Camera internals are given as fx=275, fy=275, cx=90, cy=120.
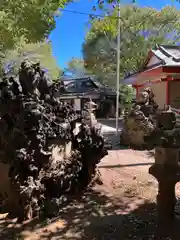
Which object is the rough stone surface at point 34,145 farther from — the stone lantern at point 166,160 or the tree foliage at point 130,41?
the tree foliage at point 130,41

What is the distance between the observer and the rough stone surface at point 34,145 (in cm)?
403

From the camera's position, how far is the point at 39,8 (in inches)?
268

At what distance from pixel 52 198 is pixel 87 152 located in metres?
1.16

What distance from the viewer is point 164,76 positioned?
13086 millimetres

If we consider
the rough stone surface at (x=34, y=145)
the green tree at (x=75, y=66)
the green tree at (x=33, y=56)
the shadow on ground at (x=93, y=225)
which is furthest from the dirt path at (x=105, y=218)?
the green tree at (x=75, y=66)

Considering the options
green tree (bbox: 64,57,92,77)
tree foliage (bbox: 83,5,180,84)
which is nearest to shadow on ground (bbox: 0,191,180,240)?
tree foliage (bbox: 83,5,180,84)

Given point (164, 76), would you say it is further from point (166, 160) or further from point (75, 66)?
point (75, 66)

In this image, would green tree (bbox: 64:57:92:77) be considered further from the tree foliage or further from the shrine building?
the shrine building

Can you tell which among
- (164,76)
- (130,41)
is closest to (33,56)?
(130,41)

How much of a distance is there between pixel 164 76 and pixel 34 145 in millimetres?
10262

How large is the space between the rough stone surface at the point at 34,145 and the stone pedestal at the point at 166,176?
63.6 inches

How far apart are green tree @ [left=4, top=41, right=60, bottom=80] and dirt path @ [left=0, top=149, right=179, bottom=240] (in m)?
12.7

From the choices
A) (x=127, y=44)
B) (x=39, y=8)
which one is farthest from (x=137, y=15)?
(x=39, y=8)

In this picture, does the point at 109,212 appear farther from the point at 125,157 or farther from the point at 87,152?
the point at 125,157
